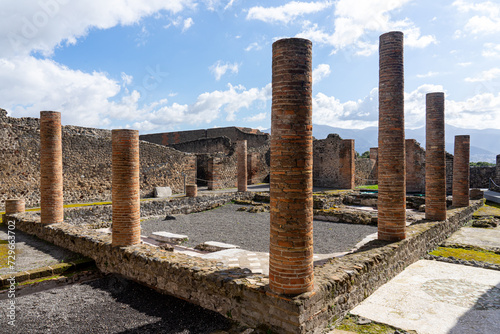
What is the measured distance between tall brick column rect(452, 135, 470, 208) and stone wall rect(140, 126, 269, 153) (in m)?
20.0

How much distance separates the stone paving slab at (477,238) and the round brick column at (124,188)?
25.4 ft

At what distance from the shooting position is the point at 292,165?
3963mm

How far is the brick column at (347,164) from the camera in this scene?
22578 millimetres

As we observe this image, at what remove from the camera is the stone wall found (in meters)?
31.9

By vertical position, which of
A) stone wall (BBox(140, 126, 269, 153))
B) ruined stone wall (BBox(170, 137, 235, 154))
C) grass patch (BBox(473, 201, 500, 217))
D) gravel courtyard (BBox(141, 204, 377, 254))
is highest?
stone wall (BBox(140, 126, 269, 153))

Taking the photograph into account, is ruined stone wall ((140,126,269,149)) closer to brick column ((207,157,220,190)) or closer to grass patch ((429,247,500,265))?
brick column ((207,157,220,190))

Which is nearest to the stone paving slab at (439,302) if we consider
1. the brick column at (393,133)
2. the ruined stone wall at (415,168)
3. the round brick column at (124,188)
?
the brick column at (393,133)

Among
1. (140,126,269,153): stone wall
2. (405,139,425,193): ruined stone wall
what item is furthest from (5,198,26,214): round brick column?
(140,126,269,153): stone wall

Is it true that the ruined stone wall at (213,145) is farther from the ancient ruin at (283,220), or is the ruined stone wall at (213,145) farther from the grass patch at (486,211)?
the grass patch at (486,211)

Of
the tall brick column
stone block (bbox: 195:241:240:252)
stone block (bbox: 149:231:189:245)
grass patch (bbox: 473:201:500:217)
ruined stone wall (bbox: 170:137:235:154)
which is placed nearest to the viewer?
stone block (bbox: 195:241:240:252)

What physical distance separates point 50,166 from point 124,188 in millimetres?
3833

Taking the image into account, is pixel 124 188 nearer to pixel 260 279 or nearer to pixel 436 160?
pixel 260 279

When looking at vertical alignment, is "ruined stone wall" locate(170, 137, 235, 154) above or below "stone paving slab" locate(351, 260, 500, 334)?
above

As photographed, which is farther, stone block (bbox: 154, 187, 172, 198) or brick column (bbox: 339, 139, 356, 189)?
brick column (bbox: 339, 139, 356, 189)
